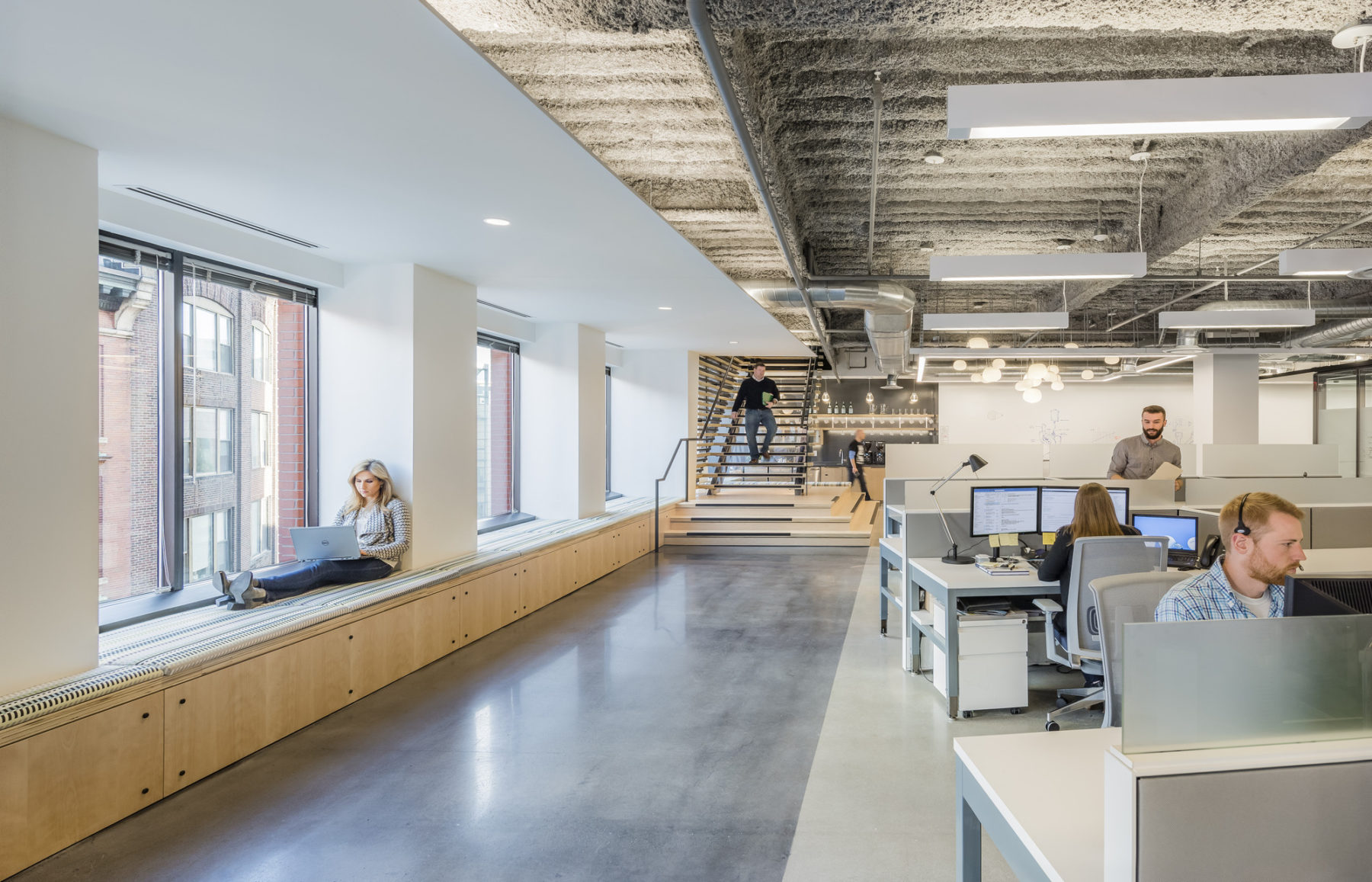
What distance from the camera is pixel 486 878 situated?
8.67 ft

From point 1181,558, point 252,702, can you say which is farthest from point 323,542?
point 1181,558

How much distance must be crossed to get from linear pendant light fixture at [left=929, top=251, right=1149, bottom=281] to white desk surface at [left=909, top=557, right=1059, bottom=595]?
182 centimetres

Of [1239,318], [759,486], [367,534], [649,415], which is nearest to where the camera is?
[367,534]

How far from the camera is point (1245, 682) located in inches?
48.5

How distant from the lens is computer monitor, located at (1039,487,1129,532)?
5.08 metres

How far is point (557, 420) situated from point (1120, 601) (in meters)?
6.73

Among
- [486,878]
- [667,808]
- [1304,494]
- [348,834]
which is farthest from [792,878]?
[1304,494]

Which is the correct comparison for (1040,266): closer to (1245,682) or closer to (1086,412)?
(1245,682)

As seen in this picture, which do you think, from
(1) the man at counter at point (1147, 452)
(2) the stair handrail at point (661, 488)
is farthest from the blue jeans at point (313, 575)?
(1) the man at counter at point (1147, 452)

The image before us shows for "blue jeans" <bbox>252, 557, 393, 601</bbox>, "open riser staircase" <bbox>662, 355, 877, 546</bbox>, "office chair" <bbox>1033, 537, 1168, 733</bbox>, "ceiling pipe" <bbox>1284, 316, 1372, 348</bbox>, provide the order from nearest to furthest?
1. "office chair" <bbox>1033, 537, 1168, 733</bbox>
2. "blue jeans" <bbox>252, 557, 393, 601</bbox>
3. "ceiling pipe" <bbox>1284, 316, 1372, 348</bbox>
4. "open riser staircase" <bbox>662, 355, 877, 546</bbox>

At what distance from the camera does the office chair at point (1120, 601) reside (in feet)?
9.18

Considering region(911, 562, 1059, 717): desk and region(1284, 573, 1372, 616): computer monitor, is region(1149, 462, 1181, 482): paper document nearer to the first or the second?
region(911, 562, 1059, 717): desk

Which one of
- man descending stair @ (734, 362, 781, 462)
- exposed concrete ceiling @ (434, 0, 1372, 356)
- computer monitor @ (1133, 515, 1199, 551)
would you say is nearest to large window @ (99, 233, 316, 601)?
exposed concrete ceiling @ (434, 0, 1372, 356)

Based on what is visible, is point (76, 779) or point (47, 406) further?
point (47, 406)
